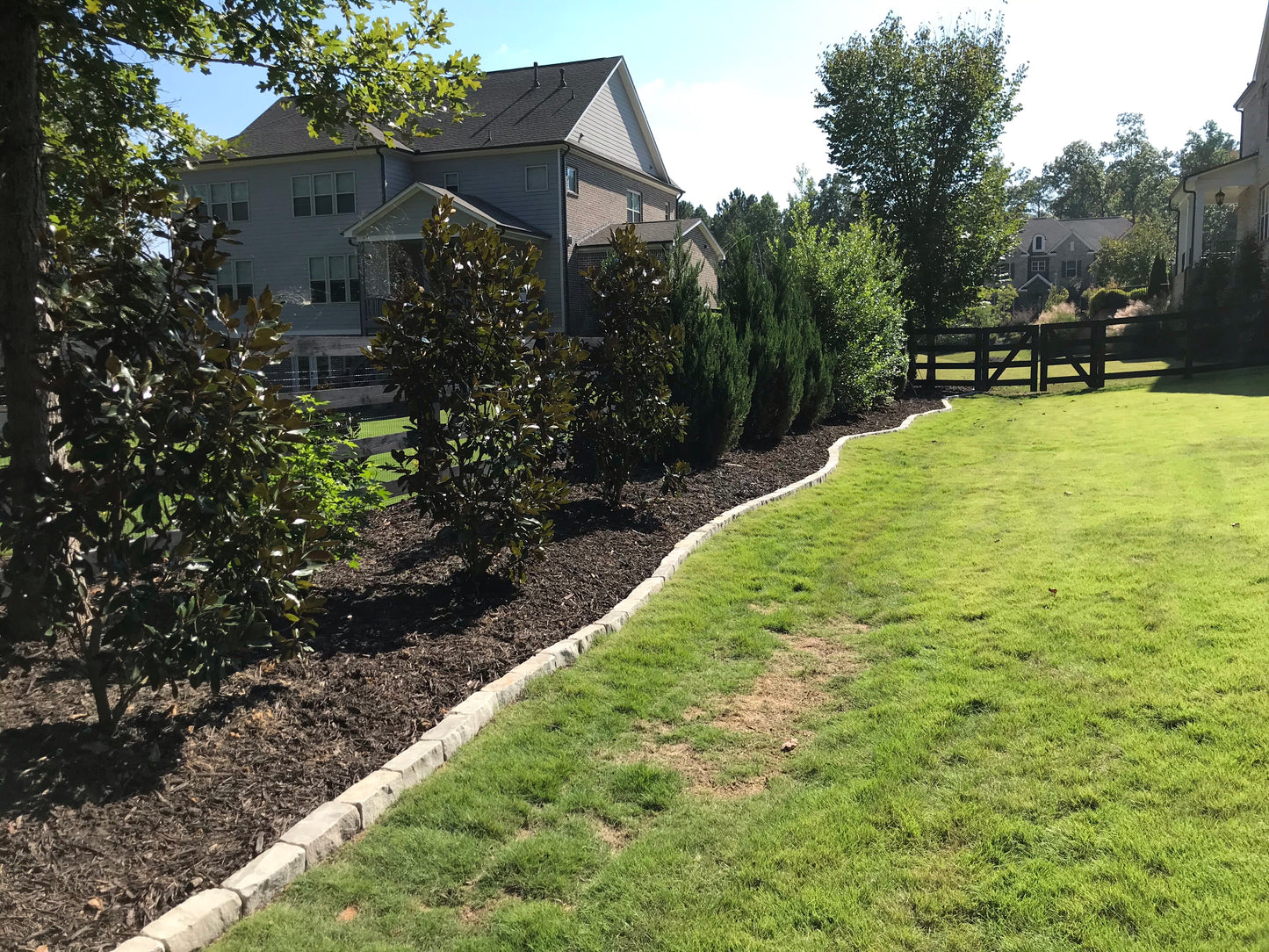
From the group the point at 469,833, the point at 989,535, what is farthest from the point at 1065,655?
the point at 469,833

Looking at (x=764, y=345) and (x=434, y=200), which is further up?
(x=434, y=200)

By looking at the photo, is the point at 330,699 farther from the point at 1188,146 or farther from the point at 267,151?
the point at 1188,146

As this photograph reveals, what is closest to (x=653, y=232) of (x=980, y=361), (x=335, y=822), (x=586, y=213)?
(x=586, y=213)

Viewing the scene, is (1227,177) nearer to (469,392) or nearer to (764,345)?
(764,345)

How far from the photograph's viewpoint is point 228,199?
29812 mm

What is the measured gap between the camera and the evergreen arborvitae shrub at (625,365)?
307 inches

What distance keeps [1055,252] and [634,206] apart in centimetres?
6237

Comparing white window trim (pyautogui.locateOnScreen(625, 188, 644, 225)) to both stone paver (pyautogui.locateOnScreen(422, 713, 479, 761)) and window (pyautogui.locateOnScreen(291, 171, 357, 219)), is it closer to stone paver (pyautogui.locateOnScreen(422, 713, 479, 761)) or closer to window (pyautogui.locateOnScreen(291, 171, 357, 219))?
window (pyautogui.locateOnScreen(291, 171, 357, 219))

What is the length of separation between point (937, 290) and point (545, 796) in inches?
1161

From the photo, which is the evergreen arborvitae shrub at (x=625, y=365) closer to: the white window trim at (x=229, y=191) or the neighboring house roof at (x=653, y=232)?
the neighboring house roof at (x=653, y=232)

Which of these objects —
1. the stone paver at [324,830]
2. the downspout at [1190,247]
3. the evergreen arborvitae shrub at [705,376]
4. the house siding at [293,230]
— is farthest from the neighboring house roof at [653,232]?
the stone paver at [324,830]

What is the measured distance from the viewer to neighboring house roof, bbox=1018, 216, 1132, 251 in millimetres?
79875

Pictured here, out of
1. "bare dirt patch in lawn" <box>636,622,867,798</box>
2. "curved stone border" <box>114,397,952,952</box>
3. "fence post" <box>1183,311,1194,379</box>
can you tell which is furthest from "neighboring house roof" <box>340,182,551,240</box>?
"curved stone border" <box>114,397,952,952</box>

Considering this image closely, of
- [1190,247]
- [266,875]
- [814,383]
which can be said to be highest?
[1190,247]
